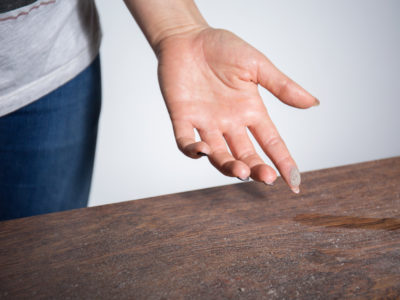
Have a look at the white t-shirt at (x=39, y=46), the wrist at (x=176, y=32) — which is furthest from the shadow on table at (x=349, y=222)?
the white t-shirt at (x=39, y=46)

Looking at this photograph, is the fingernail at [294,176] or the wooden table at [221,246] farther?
the fingernail at [294,176]

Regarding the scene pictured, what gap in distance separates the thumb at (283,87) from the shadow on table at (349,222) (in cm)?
16

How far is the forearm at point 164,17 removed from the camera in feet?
2.03

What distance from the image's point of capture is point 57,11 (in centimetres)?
59

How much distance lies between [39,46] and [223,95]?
0.31m

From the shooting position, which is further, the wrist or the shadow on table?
the wrist

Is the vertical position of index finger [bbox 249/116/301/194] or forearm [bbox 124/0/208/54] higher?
forearm [bbox 124/0/208/54]

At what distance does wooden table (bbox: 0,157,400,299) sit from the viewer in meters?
0.39

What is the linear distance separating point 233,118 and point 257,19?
1461 mm

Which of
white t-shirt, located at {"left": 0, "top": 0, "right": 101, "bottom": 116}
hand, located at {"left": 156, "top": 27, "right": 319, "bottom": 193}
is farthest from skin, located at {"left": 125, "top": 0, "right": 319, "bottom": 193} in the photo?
white t-shirt, located at {"left": 0, "top": 0, "right": 101, "bottom": 116}

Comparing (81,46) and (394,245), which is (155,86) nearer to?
(81,46)

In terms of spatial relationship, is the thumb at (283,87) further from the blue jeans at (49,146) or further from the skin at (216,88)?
the blue jeans at (49,146)

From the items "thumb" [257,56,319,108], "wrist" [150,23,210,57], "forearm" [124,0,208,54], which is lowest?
"thumb" [257,56,319,108]

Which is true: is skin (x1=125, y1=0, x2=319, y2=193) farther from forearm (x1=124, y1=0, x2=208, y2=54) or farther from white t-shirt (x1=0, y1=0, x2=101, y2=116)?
white t-shirt (x1=0, y1=0, x2=101, y2=116)
